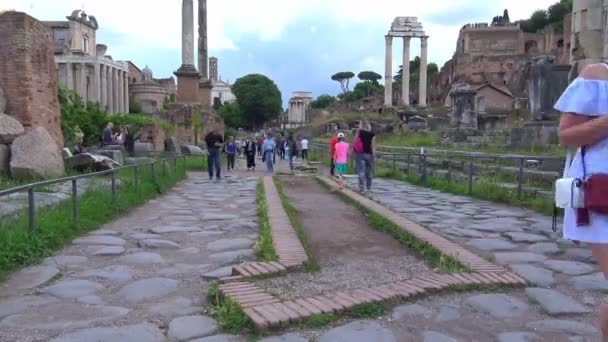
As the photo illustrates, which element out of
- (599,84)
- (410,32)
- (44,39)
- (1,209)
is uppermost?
(410,32)

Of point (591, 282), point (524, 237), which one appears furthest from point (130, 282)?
point (524, 237)

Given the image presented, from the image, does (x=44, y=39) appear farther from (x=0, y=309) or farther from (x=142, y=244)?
(x=0, y=309)

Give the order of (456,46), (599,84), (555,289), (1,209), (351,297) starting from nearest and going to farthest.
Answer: (599,84) → (351,297) → (555,289) → (1,209) → (456,46)

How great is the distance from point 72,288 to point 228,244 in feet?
6.13

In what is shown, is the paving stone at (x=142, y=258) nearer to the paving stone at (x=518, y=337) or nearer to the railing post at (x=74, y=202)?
the railing post at (x=74, y=202)

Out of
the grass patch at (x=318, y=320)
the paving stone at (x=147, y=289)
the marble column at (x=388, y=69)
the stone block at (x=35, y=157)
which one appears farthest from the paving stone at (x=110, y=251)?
the marble column at (x=388, y=69)

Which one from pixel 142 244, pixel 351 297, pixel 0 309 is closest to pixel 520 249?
pixel 351 297

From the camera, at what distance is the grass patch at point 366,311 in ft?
11.6

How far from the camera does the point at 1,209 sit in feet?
17.6

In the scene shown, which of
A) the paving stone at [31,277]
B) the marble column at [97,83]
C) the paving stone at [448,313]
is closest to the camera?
the paving stone at [448,313]

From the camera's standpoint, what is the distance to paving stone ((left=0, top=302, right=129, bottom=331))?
3.33 m

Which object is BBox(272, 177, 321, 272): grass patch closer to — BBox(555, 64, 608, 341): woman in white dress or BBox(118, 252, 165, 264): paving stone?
BBox(118, 252, 165, 264): paving stone

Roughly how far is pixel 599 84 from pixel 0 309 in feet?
12.2

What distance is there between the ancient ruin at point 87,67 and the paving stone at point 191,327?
193ft
